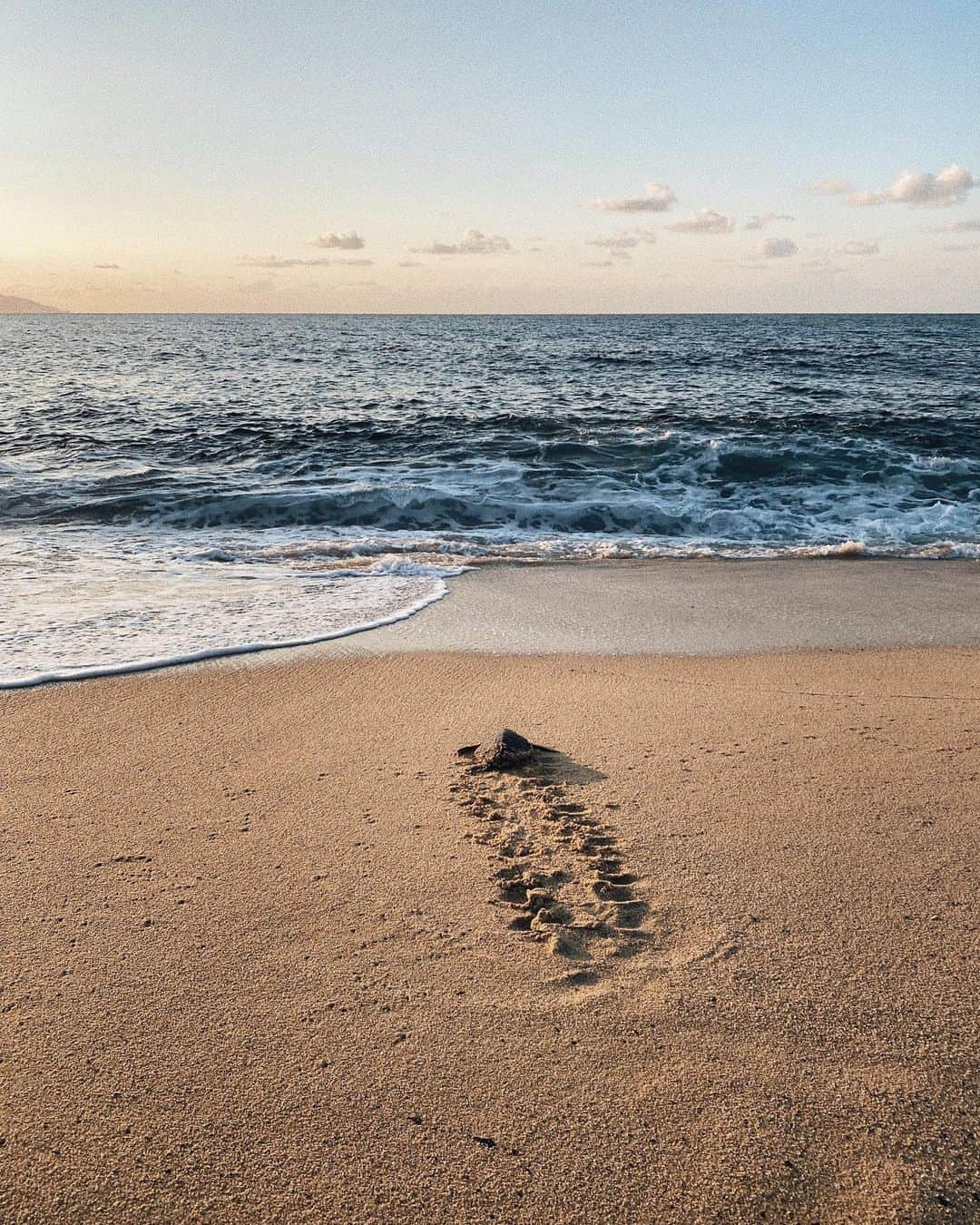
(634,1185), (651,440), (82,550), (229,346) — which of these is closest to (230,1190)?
(634,1185)

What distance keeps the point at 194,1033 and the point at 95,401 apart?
67.6ft

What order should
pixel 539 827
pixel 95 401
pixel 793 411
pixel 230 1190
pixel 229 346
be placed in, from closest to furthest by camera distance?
pixel 230 1190, pixel 539 827, pixel 793 411, pixel 95 401, pixel 229 346

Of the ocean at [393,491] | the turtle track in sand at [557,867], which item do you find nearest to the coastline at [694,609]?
the ocean at [393,491]

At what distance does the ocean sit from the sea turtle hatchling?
1.98 m

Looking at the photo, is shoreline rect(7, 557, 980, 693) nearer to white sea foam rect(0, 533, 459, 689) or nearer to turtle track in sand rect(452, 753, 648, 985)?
white sea foam rect(0, 533, 459, 689)

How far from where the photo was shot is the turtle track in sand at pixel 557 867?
2393 mm

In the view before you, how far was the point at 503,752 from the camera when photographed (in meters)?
3.43

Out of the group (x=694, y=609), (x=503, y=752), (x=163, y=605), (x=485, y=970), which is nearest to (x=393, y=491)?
(x=163, y=605)

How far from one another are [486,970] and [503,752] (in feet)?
3.95

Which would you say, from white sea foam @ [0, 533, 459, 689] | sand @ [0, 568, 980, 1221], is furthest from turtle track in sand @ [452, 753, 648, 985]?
white sea foam @ [0, 533, 459, 689]

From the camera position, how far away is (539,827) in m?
2.97

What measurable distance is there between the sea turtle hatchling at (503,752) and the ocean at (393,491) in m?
1.98

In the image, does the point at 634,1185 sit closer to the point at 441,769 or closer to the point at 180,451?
the point at 441,769

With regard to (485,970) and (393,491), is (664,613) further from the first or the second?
(393,491)
